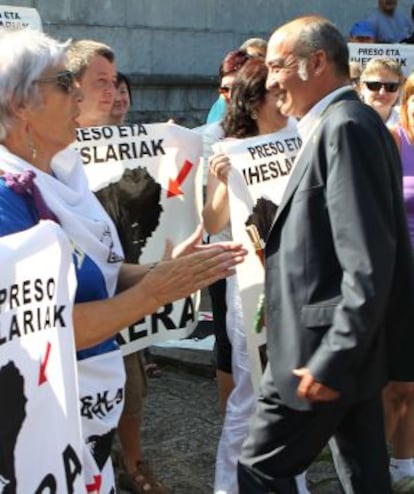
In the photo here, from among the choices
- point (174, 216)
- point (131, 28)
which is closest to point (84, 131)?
point (174, 216)

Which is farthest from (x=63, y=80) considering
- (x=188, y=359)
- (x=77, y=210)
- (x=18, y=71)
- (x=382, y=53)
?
(x=382, y=53)

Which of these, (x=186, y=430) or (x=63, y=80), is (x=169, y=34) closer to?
(x=186, y=430)

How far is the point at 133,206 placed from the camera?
4227 mm

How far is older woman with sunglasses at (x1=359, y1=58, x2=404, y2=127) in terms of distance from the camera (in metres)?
6.04

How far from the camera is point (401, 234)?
3123mm

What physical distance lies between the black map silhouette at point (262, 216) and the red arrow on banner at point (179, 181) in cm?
36

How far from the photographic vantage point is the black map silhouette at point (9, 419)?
2217mm

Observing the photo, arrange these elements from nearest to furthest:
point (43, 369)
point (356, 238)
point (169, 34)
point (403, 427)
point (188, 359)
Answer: point (43, 369)
point (356, 238)
point (403, 427)
point (188, 359)
point (169, 34)

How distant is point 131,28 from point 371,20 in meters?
2.52

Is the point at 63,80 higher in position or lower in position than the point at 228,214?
higher

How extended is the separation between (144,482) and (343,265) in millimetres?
1731

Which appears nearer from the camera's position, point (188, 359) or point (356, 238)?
point (356, 238)

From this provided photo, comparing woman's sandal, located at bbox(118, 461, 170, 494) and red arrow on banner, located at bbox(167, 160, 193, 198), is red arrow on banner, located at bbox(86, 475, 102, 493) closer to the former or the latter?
woman's sandal, located at bbox(118, 461, 170, 494)

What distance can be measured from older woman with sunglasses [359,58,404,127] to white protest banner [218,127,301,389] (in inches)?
71.7
